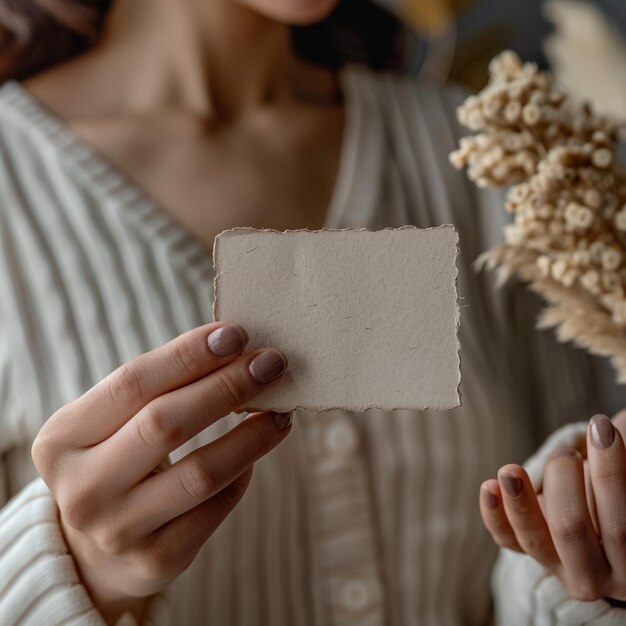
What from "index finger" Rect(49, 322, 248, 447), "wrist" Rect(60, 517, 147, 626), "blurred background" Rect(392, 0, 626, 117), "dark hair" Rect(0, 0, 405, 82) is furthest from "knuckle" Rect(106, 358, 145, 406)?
"blurred background" Rect(392, 0, 626, 117)

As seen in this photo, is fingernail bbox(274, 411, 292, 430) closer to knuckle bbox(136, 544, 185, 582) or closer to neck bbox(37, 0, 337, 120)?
knuckle bbox(136, 544, 185, 582)

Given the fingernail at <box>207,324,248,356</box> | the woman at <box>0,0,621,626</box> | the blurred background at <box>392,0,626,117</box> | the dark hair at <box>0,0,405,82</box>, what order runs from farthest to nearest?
the blurred background at <box>392,0,626,117</box> → the dark hair at <box>0,0,405,82</box> → the woman at <box>0,0,621,626</box> → the fingernail at <box>207,324,248,356</box>

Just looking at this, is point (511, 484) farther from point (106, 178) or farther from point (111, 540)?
point (106, 178)

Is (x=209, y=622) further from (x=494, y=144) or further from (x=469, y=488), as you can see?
(x=494, y=144)

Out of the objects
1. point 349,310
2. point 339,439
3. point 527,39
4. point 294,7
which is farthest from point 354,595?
point 527,39

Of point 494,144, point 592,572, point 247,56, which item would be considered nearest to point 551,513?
point 592,572

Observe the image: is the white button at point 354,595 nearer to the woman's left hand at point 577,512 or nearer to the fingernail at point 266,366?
the woman's left hand at point 577,512
